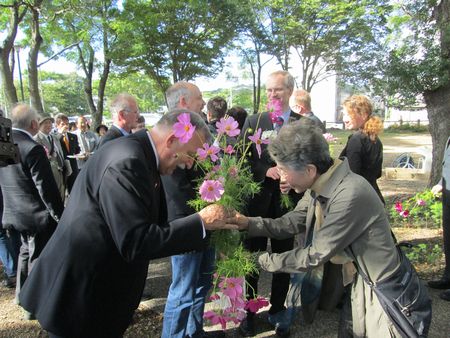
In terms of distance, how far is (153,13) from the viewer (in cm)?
1664

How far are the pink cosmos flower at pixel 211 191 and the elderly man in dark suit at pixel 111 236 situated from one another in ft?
0.20

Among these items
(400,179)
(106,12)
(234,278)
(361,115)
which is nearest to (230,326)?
(234,278)

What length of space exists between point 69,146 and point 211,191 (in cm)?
617

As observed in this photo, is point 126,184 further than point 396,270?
No

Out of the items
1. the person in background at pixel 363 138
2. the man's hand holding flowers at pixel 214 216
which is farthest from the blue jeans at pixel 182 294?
the person in background at pixel 363 138

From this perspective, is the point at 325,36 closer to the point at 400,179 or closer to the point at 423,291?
the point at 400,179

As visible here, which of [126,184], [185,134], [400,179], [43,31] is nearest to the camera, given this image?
[126,184]

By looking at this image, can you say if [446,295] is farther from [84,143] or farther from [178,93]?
[84,143]

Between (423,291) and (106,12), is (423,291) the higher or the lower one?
the lower one

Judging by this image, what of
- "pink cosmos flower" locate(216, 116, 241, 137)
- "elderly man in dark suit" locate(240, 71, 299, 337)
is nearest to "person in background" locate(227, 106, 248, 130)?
"elderly man in dark suit" locate(240, 71, 299, 337)

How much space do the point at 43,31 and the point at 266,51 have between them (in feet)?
48.5

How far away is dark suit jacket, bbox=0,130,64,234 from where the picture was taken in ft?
10.7

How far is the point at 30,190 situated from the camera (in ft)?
11.1

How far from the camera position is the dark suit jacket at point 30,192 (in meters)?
3.25
